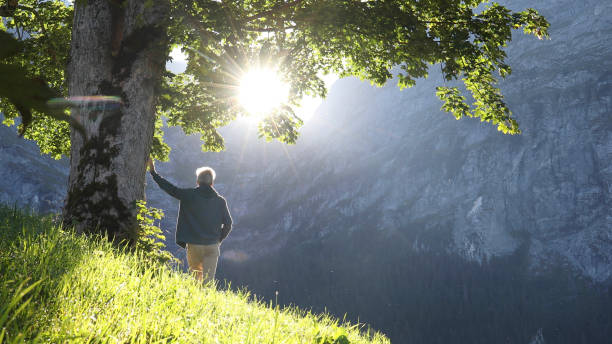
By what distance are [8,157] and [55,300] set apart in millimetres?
A: 199106

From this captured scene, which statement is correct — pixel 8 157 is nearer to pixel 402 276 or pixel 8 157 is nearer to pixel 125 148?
pixel 402 276

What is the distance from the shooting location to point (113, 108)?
606cm

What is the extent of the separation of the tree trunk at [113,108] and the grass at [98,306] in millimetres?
2202

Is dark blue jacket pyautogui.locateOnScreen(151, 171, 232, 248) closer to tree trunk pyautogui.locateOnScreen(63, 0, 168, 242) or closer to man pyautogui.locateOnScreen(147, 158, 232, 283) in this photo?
man pyautogui.locateOnScreen(147, 158, 232, 283)

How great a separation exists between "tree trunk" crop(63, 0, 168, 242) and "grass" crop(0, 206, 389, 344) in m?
2.20

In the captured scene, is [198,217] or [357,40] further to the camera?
[357,40]

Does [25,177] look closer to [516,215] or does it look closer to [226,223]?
[226,223]

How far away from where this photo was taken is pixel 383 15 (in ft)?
22.4

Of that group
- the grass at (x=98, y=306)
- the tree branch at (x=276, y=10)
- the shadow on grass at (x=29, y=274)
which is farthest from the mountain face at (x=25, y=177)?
the grass at (x=98, y=306)

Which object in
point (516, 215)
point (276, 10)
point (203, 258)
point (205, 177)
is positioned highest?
point (516, 215)

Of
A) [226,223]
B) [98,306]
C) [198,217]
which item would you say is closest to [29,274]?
[98,306]

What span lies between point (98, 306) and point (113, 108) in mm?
4471

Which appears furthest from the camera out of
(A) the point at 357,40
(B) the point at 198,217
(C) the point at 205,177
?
(A) the point at 357,40

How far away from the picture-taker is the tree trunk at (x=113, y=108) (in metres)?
5.86
